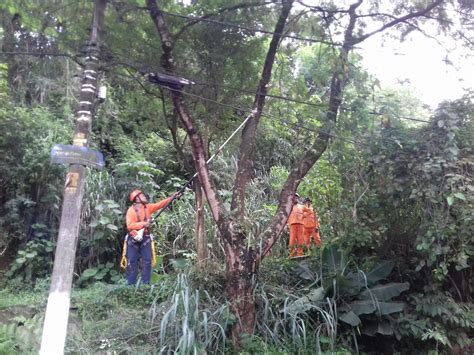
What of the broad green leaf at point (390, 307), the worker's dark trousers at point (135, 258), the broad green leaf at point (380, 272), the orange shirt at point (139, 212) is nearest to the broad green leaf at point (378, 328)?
the broad green leaf at point (390, 307)

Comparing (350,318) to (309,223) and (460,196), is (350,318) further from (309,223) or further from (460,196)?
(309,223)

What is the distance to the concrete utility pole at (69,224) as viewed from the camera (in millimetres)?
5227

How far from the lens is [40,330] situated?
21.3 ft

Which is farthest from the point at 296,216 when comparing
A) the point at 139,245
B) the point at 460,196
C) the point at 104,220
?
the point at 460,196

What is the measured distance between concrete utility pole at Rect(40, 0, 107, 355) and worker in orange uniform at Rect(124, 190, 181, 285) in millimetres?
2545

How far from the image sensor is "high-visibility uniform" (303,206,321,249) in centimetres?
1006

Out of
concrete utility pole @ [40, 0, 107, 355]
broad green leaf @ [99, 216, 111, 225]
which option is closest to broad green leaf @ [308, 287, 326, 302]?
concrete utility pole @ [40, 0, 107, 355]

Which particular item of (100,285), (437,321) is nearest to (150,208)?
(100,285)

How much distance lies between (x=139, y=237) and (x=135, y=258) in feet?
1.52

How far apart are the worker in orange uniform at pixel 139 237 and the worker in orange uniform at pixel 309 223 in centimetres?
295

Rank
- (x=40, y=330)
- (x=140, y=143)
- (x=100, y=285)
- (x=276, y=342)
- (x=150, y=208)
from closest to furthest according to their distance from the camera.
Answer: (x=40, y=330) → (x=276, y=342) → (x=150, y=208) → (x=100, y=285) → (x=140, y=143)

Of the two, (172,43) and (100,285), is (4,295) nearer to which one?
(100,285)

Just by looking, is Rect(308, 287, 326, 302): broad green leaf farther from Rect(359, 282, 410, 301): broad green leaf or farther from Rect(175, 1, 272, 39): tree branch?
Rect(175, 1, 272, 39): tree branch

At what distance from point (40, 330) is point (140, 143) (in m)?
8.30
